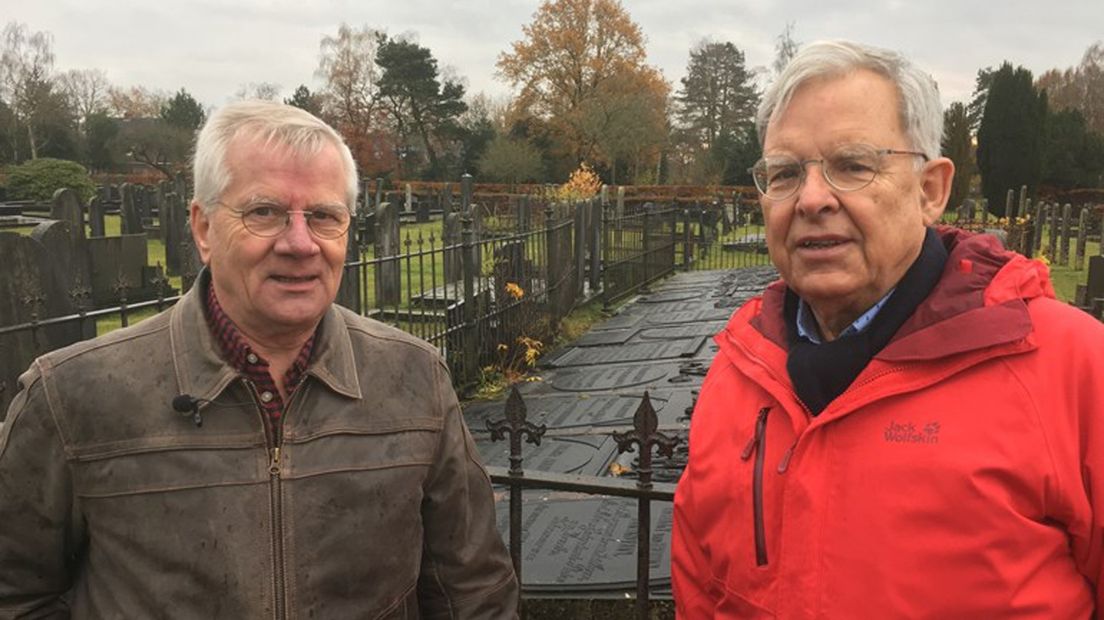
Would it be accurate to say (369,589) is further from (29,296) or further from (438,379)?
(29,296)

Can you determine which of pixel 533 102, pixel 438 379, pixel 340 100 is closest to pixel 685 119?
pixel 533 102

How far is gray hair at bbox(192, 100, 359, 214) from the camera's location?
1.54m

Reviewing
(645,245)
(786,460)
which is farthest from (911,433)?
(645,245)

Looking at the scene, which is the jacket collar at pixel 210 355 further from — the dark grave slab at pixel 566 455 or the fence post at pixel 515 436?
the dark grave slab at pixel 566 455

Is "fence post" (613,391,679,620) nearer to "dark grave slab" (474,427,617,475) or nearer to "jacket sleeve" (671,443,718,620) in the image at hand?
"jacket sleeve" (671,443,718,620)

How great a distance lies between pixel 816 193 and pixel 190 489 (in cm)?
131

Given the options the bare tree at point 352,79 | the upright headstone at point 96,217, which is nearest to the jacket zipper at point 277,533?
the upright headstone at point 96,217

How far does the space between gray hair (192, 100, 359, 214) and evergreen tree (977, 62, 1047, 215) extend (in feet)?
88.1

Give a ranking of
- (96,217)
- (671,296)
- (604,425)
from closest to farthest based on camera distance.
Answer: (604,425) → (671,296) → (96,217)

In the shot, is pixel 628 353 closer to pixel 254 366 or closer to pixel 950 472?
pixel 254 366

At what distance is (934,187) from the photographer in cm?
161

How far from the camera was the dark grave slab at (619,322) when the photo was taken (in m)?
10.1

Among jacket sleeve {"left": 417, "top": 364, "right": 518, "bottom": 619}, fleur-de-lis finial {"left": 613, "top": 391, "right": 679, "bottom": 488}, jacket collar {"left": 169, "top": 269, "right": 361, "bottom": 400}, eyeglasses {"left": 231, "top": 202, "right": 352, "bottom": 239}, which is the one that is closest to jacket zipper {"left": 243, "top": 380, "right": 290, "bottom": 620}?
jacket collar {"left": 169, "top": 269, "right": 361, "bottom": 400}

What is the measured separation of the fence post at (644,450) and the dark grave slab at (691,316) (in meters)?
7.32
